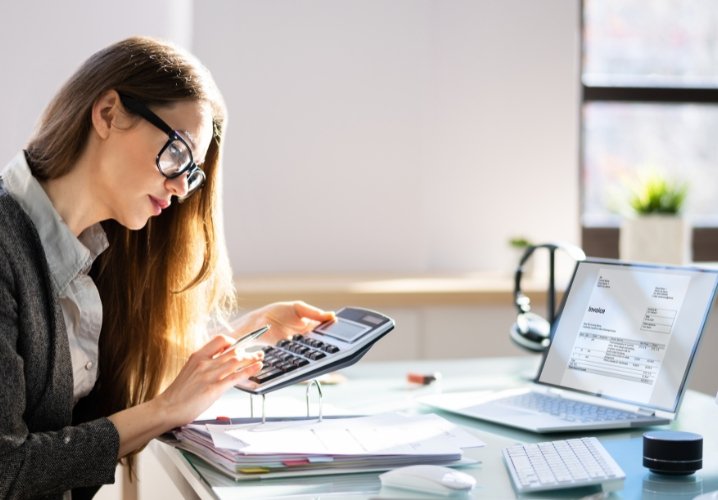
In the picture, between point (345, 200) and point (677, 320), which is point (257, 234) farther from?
point (677, 320)

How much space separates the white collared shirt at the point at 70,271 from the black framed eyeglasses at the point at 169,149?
0.56 feet

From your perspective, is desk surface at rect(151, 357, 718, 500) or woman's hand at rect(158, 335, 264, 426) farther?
woman's hand at rect(158, 335, 264, 426)

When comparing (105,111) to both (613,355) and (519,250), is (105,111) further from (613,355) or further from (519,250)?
(519,250)

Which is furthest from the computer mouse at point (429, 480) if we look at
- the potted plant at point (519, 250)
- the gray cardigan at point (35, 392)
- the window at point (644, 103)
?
the window at point (644, 103)

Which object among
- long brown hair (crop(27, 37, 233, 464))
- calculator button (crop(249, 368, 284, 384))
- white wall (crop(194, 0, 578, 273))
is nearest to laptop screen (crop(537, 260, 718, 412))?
calculator button (crop(249, 368, 284, 384))

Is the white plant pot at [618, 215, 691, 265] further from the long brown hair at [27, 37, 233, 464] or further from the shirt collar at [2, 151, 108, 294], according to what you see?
the shirt collar at [2, 151, 108, 294]

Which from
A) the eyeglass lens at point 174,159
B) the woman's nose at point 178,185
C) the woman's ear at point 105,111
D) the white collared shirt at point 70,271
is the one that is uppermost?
the woman's ear at point 105,111

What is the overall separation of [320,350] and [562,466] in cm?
46

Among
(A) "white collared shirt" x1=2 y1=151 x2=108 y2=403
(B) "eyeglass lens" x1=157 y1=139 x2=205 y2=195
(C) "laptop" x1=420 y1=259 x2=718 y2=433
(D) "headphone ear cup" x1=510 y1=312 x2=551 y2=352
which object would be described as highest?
(B) "eyeglass lens" x1=157 y1=139 x2=205 y2=195

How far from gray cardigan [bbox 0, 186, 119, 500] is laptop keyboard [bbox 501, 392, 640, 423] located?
25.8 inches

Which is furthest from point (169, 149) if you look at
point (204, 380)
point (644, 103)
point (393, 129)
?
point (644, 103)

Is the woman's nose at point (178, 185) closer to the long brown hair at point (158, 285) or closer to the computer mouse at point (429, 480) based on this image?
the long brown hair at point (158, 285)

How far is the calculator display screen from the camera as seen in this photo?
158cm

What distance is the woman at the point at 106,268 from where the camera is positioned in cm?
133
